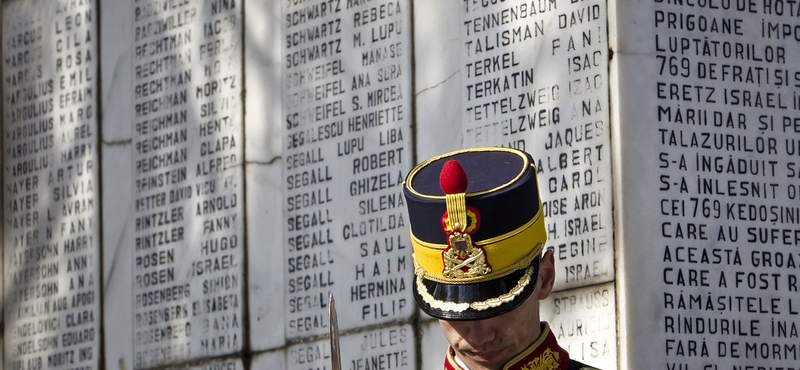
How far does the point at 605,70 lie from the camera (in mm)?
7371

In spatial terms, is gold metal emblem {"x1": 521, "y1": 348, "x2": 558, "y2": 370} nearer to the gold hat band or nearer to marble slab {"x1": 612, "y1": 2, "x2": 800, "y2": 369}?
the gold hat band

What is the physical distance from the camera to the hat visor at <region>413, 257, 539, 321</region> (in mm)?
4746

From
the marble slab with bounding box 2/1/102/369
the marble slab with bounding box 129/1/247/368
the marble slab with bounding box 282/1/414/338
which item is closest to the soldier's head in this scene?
the marble slab with bounding box 282/1/414/338

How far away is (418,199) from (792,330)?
311cm

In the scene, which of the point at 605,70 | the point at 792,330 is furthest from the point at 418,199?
the point at 792,330

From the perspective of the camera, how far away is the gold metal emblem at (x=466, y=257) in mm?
4855

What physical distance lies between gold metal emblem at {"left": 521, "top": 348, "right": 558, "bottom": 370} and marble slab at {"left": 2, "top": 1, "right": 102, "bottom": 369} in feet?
20.8

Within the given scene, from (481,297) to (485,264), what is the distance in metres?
Answer: 0.11

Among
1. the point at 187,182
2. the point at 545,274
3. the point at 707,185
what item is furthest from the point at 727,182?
the point at 187,182

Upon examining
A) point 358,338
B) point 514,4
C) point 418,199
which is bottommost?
point 358,338

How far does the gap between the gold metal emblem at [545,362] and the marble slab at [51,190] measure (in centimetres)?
633

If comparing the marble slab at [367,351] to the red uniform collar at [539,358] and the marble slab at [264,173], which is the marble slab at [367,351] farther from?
the red uniform collar at [539,358]

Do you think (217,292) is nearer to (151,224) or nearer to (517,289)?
(151,224)

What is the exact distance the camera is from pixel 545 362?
4.96 metres
